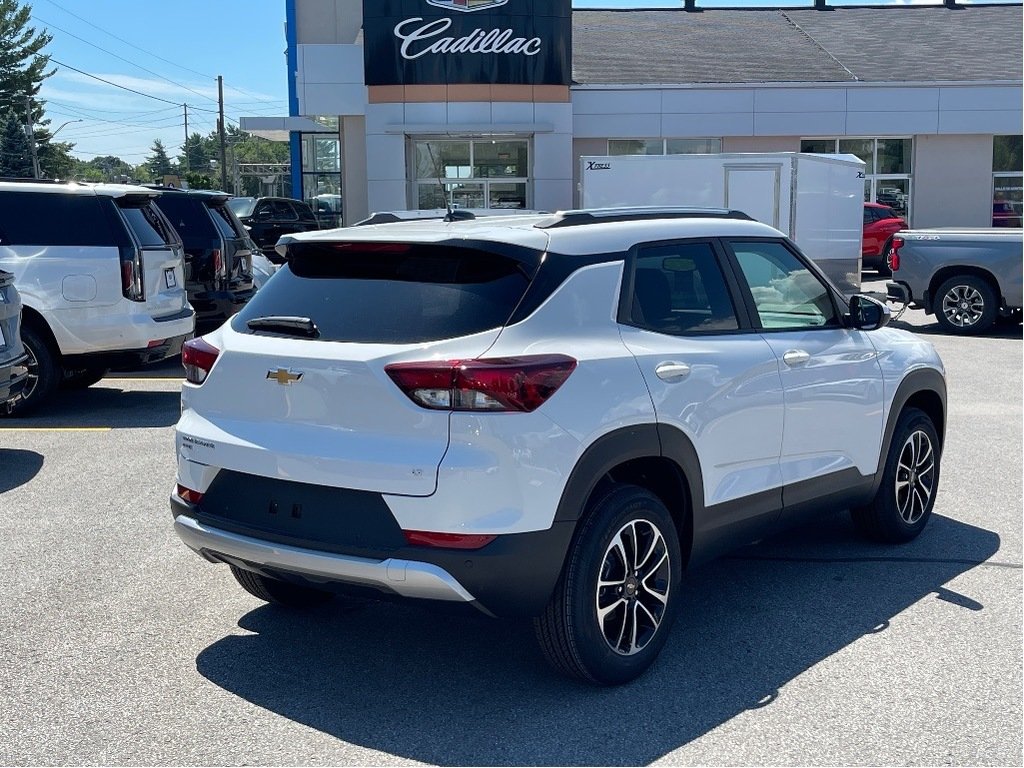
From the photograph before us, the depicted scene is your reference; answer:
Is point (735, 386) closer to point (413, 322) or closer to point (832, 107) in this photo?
point (413, 322)

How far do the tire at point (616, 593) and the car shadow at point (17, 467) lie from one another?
4761 mm

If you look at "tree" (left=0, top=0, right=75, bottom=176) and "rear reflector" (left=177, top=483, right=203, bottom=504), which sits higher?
"tree" (left=0, top=0, right=75, bottom=176)

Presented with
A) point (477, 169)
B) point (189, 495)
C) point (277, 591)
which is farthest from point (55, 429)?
point (477, 169)

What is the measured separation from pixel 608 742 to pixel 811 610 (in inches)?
67.3

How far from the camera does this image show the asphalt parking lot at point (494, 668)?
395 cm

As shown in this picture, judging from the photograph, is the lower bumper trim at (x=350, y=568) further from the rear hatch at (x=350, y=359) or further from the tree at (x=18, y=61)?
the tree at (x=18, y=61)

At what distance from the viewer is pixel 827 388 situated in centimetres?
550

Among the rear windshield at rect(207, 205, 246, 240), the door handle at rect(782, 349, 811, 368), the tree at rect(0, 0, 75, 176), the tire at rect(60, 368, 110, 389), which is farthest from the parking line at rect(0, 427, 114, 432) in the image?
the tree at rect(0, 0, 75, 176)

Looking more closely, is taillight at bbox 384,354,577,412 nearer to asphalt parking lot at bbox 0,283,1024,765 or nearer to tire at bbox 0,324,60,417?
asphalt parking lot at bbox 0,283,1024,765

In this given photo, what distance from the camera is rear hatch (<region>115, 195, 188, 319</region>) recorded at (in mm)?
10258

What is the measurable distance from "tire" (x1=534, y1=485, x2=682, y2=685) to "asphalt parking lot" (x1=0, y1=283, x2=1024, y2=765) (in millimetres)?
134

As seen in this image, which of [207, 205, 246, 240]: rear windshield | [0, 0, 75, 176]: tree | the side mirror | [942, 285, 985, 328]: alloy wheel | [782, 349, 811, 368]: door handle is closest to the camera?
[782, 349, 811, 368]: door handle

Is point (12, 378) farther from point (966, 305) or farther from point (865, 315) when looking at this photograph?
point (966, 305)

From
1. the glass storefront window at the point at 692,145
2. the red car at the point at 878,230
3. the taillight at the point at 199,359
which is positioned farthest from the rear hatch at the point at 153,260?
the glass storefront window at the point at 692,145
